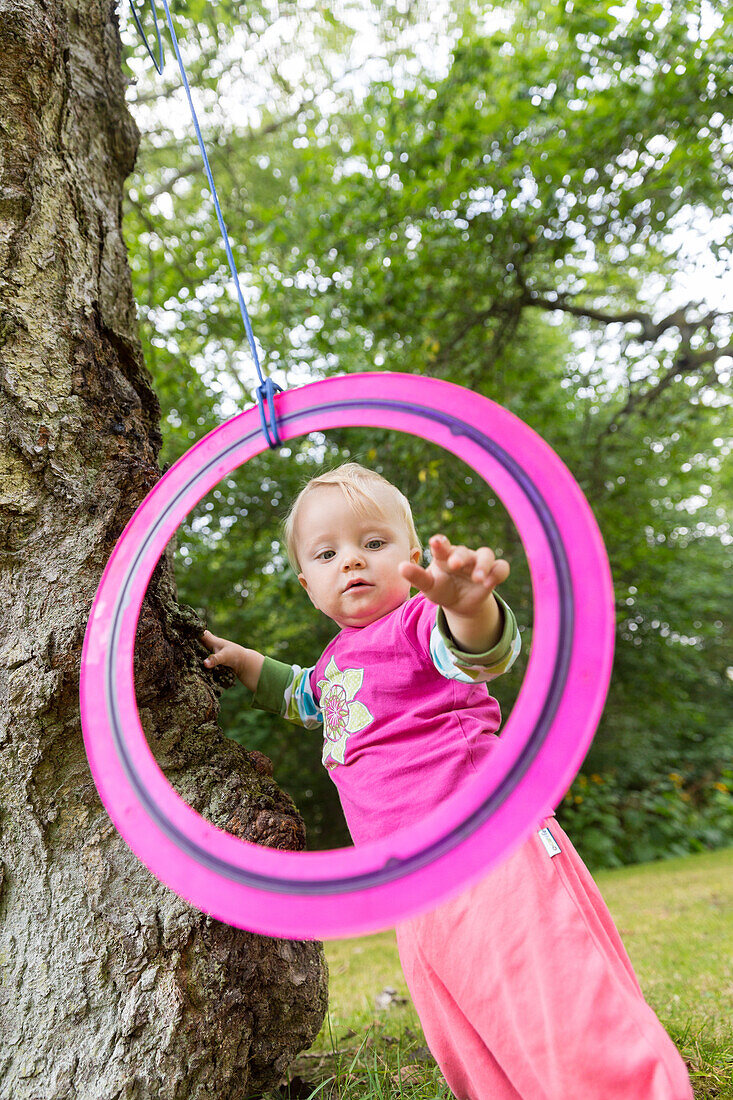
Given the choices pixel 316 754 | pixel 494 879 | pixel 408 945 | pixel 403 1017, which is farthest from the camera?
pixel 316 754

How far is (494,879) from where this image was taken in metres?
1.37

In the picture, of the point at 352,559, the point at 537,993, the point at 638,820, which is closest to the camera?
the point at 537,993

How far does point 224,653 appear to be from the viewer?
70.6 inches

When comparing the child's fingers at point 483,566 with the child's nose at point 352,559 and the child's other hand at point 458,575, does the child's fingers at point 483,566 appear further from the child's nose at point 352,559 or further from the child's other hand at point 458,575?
the child's nose at point 352,559

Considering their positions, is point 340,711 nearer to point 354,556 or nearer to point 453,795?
point 354,556

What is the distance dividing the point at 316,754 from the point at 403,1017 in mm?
3675

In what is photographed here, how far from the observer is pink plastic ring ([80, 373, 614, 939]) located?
1.00m

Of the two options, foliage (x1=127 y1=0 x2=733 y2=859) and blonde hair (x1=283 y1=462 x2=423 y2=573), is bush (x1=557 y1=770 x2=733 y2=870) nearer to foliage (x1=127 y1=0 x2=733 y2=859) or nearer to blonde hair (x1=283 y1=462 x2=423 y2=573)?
foliage (x1=127 y1=0 x2=733 y2=859)

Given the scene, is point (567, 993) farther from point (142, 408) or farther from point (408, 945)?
point (142, 408)

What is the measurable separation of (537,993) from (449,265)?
4661mm

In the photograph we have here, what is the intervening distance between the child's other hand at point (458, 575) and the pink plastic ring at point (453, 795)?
69 millimetres

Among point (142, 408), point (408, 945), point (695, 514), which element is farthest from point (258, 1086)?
point (695, 514)

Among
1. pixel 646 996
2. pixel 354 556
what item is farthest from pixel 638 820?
pixel 354 556

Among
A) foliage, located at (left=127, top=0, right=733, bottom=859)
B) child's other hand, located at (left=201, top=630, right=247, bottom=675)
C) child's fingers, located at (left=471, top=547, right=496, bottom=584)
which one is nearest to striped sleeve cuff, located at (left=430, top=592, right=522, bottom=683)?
child's fingers, located at (left=471, top=547, right=496, bottom=584)
